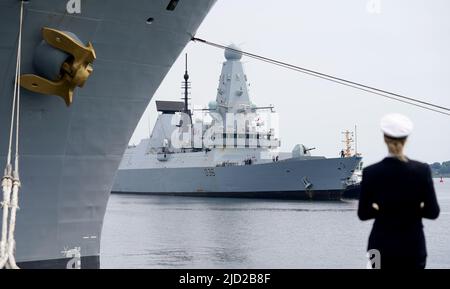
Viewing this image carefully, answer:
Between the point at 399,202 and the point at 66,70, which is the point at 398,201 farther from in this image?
the point at 66,70

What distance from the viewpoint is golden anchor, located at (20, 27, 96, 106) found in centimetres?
681

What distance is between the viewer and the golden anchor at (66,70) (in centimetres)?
Answer: 681

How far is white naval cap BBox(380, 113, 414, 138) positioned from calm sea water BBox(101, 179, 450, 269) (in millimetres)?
14734

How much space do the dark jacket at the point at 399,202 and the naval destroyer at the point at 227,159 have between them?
155 ft

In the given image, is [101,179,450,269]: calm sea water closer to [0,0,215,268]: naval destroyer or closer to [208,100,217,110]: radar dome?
[0,0,215,268]: naval destroyer

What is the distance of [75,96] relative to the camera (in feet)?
26.6

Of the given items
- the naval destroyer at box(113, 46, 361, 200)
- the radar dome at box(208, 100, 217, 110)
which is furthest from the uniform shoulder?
the radar dome at box(208, 100, 217, 110)
